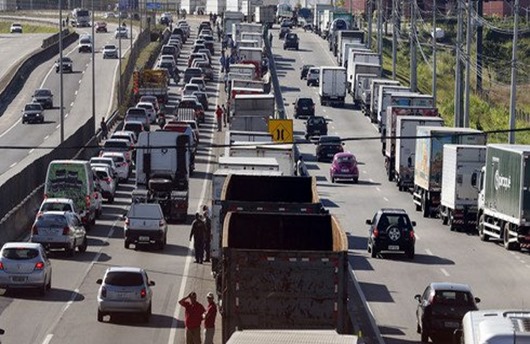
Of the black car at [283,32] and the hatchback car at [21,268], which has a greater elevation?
the hatchback car at [21,268]

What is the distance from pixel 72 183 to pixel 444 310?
943 inches

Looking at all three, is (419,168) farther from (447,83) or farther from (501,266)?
(447,83)

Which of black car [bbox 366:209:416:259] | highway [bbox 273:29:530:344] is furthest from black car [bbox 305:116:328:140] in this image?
black car [bbox 366:209:416:259]

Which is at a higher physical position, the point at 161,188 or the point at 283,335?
the point at 283,335

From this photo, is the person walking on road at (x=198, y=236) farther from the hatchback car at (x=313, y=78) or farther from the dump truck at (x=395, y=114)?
the hatchback car at (x=313, y=78)

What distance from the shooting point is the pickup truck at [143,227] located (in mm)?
49406

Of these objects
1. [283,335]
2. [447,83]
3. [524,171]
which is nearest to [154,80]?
[447,83]

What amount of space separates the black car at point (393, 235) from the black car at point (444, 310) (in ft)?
47.6

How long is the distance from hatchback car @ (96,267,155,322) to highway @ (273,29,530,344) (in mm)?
5088

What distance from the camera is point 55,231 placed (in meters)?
47.0

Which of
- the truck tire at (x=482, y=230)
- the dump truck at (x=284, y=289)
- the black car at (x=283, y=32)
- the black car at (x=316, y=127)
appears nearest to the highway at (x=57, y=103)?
the black car at (x=316, y=127)

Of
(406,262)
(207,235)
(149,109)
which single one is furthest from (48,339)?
(149,109)

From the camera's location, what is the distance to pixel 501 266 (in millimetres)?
46219

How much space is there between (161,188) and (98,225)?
2.54 m
